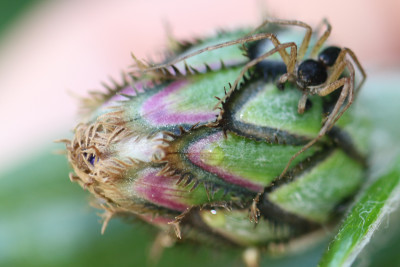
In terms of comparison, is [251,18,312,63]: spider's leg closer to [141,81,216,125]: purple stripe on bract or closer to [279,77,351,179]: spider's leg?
[279,77,351,179]: spider's leg

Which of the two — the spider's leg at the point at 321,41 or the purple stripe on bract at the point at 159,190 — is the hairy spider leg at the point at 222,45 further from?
the purple stripe on bract at the point at 159,190

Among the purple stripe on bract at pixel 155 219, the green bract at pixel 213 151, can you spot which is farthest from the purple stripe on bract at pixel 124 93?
the purple stripe on bract at pixel 155 219

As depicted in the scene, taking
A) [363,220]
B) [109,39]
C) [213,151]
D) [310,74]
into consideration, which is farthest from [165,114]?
[109,39]

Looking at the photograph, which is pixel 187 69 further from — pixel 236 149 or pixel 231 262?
pixel 231 262

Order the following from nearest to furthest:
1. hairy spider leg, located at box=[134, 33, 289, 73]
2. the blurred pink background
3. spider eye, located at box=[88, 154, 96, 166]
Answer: spider eye, located at box=[88, 154, 96, 166], hairy spider leg, located at box=[134, 33, 289, 73], the blurred pink background

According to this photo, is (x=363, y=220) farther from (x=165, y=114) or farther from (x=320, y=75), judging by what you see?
(x=165, y=114)

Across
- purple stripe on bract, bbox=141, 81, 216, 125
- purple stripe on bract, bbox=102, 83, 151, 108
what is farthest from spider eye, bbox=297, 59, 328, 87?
purple stripe on bract, bbox=102, 83, 151, 108
